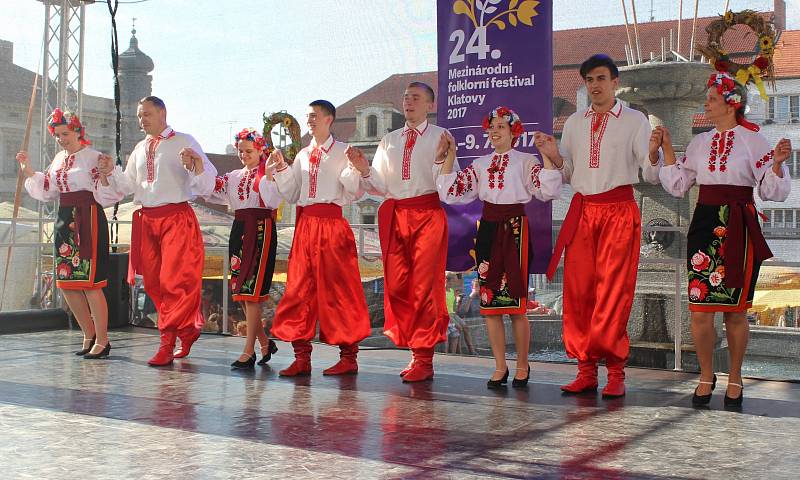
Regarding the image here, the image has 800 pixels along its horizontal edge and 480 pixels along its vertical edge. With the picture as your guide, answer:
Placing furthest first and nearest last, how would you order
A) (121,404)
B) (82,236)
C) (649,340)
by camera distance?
(649,340) < (82,236) < (121,404)

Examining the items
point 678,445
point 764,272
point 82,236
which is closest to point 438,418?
point 678,445

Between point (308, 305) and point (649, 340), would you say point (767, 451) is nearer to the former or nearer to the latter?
point (308, 305)

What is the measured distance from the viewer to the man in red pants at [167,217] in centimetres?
482

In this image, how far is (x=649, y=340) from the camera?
6195mm

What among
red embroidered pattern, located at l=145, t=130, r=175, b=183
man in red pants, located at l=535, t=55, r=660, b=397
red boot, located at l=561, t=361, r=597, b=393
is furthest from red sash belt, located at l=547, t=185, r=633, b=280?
red embroidered pattern, located at l=145, t=130, r=175, b=183

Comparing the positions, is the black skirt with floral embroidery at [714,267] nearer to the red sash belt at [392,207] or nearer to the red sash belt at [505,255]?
the red sash belt at [505,255]

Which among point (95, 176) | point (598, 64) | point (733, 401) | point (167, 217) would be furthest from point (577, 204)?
point (95, 176)

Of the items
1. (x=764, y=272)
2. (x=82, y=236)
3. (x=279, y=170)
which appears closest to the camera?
(x=279, y=170)

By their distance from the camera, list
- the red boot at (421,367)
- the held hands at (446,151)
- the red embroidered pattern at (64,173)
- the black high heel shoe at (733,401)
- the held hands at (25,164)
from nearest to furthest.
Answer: the black high heel shoe at (733,401) → the held hands at (446,151) → the red boot at (421,367) → the red embroidered pattern at (64,173) → the held hands at (25,164)

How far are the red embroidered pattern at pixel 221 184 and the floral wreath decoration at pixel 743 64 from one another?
7.80ft

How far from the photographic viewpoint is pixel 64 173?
504 centimetres

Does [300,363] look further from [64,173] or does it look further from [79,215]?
[64,173]

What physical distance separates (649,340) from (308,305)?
2.66 meters

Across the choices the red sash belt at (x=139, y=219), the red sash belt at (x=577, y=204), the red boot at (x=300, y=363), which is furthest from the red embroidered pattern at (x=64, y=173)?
the red sash belt at (x=577, y=204)
